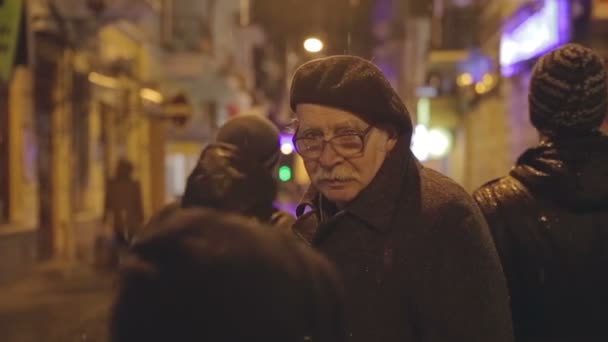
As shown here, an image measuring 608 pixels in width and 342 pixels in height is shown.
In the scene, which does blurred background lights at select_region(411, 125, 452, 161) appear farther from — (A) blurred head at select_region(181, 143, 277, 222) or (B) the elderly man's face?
(B) the elderly man's face

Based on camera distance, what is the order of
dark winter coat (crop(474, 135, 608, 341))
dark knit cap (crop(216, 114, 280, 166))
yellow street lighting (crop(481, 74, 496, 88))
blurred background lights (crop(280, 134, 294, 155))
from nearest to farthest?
dark winter coat (crop(474, 135, 608, 341)), blurred background lights (crop(280, 134, 294, 155)), dark knit cap (crop(216, 114, 280, 166)), yellow street lighting (crop(481, 74, 496, 88))

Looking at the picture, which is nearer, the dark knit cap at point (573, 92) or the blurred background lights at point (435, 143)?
the dark knit cap at point (573, 92)

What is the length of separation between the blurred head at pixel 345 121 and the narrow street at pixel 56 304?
5.02 meters

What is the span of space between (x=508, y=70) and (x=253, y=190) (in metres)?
15.0

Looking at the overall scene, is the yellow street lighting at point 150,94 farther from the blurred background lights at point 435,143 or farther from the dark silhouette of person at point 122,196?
the blurred background lights at point 435,143

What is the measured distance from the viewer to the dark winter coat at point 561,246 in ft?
7.91

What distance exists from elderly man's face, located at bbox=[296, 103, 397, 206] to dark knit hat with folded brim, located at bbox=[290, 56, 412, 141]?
0.02 meters

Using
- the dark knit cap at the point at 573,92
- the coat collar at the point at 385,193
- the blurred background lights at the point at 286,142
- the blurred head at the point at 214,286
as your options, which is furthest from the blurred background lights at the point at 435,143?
the blurred head at the point at 214,286

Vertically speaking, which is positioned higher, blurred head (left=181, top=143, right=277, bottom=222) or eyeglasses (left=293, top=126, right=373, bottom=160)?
eyeglasses (left=293, top=126, right=373, bottom=160)

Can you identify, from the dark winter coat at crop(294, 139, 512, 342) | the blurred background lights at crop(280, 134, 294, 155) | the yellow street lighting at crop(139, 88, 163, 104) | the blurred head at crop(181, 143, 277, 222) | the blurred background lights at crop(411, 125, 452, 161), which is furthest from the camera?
the blurred background lights at crop(411, 125, 452, 161)

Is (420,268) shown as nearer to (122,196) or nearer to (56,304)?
(56,304)

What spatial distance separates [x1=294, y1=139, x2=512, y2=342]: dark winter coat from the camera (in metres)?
1.74

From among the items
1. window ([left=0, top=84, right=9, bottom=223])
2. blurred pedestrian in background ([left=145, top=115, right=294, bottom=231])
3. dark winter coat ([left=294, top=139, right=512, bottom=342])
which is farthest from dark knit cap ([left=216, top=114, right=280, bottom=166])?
window ([left=0, top=84, right=9, bottom=223])

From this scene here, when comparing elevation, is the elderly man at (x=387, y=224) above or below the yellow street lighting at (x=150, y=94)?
below
